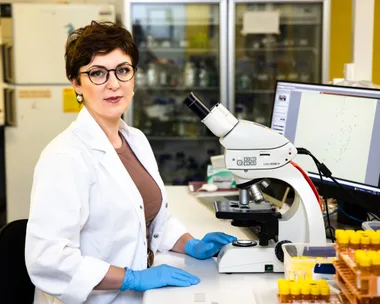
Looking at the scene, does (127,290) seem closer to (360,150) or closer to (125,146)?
(125,146)

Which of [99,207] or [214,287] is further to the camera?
[99,207]

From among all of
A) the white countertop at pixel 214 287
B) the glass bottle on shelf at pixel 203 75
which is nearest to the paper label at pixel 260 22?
the glass bottle on shelf at pixel 203 75

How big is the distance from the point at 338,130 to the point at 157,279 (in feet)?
2.85

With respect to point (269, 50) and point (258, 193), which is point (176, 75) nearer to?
point (269, 50)

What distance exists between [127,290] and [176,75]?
10.6 ft

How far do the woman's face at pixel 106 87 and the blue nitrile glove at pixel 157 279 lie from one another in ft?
1.61

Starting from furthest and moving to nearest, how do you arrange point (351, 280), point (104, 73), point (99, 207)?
1. point (104, 73)
2. point (99, 207)
3. point (351, 280)

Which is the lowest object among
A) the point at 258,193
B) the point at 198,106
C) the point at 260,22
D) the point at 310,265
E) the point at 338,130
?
the point at 310,265

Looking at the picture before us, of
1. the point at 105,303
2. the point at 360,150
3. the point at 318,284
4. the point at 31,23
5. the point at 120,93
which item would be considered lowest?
the point at 105,303

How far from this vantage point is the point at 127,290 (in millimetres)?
1716

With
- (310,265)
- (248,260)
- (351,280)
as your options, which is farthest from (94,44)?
(351,280)

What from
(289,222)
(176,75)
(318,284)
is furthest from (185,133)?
(318,284)

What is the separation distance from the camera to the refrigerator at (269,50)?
461cm

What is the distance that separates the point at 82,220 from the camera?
65.1 inches
